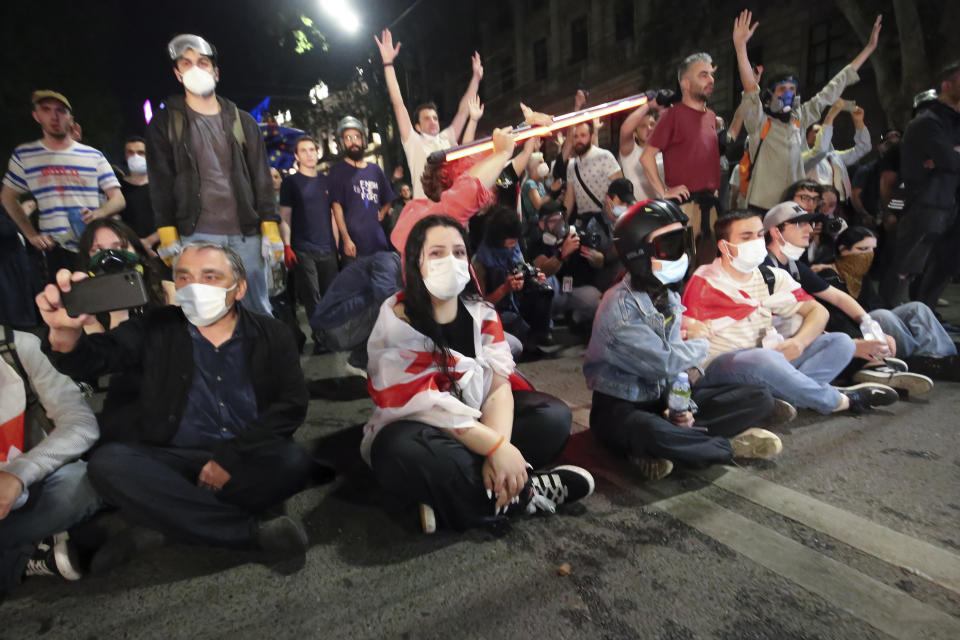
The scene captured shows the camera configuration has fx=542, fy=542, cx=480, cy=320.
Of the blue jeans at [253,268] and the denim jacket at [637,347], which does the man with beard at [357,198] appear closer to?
the blue jeans at [253,268]

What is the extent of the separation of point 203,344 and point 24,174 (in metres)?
2.84

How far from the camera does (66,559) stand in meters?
1.99

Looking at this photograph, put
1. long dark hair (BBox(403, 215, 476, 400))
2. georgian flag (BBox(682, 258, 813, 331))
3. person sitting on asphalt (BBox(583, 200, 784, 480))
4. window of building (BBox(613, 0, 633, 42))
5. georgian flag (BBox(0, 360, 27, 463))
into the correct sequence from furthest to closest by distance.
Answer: window of building (BBox(613, 0, 633, 42))
georgian flag (BBox(682, 258, 813, 331))
person sitting on asphalt (BBox(583, 200, 784, 480))
long dark hair (BBox(403, 215, 476, 400))
georgian flag (BBox(0, 360, 27, 463))

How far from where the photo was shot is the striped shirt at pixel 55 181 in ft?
12.8

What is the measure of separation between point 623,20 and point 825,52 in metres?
8.15

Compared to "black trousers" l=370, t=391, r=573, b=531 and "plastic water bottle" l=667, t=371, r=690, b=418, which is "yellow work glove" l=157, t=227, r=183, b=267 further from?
"plastic water bottle" l=667, t=371, r=690, b=418

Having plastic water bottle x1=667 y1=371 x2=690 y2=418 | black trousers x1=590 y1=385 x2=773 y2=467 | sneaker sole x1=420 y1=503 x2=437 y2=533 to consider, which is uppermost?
plastic water bottle x1=667 y1=371 x2=690 y2=418

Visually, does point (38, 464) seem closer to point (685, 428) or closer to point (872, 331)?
point (685, 428)

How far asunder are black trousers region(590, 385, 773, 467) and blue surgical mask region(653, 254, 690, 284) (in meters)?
0.65

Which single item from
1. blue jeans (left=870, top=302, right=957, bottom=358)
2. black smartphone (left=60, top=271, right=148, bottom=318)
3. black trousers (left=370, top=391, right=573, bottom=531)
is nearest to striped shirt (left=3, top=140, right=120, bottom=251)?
black smartphone (left=60, top=271, right=148, bottom=318)

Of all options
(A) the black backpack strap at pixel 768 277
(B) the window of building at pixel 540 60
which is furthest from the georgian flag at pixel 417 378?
(B) the window of building at pixel 540 60

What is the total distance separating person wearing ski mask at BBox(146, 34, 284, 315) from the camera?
10.6 ft

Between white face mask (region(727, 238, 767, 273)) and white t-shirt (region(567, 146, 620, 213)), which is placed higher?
white t-shirt (region(567, 146, 620, 213))

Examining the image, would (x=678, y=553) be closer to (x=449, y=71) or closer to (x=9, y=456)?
(x=9, y=456)
